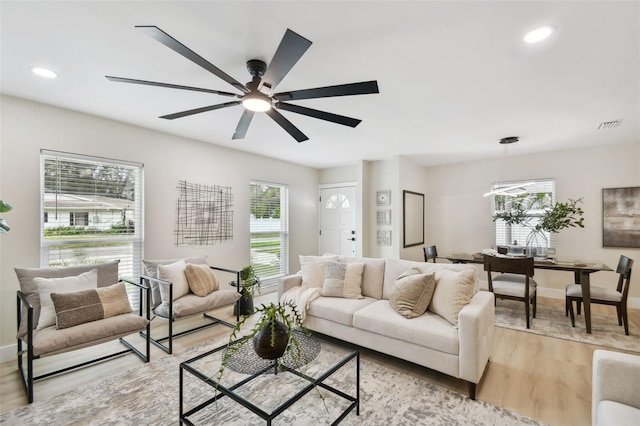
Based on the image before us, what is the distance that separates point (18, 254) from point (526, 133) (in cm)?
592

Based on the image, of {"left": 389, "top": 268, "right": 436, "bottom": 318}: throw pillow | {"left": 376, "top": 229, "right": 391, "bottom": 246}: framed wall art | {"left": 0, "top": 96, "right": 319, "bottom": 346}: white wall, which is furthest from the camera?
{"left": 376, "top": 229, "right": 391, "bottom": 246}: framed wall art

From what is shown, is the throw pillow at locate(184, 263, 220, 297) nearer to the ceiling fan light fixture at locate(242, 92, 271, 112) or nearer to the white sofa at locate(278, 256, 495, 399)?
the white sofa at locate(278, 256, 495, 399)

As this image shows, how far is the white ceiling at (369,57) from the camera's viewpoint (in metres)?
1.66

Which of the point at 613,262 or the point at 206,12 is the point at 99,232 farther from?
the point at 613,262

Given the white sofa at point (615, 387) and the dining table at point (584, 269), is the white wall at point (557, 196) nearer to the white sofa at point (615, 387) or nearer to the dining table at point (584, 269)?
the dining table at point (584, 269)

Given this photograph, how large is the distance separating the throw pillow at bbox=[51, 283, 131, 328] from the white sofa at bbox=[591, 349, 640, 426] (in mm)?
3424

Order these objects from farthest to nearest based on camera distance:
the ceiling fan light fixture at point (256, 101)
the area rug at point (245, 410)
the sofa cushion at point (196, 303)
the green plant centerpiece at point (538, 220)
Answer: the green plant centerpiece at point (538, 220), the sofa cushion at point (196, 303), the ceiling fan light fixture at point (256, 101), the area rug at point (245, 410)

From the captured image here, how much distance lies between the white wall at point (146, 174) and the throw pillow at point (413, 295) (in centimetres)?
279

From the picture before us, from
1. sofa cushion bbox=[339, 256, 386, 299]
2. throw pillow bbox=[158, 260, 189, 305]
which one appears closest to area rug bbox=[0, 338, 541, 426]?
throw pillow bbox=[158, 260, 189, 305]

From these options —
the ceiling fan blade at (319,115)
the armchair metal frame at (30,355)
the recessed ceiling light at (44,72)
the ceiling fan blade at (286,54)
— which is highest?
the recessed ceiling light at (44,72)

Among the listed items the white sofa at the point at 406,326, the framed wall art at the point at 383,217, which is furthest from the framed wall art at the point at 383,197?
the white sofa at the point at 406,326

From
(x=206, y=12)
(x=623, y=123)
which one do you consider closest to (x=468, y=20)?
(x=206, y=12)

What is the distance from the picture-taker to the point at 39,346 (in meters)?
2.10

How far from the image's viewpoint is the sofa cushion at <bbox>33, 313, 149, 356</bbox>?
84.4 inches
